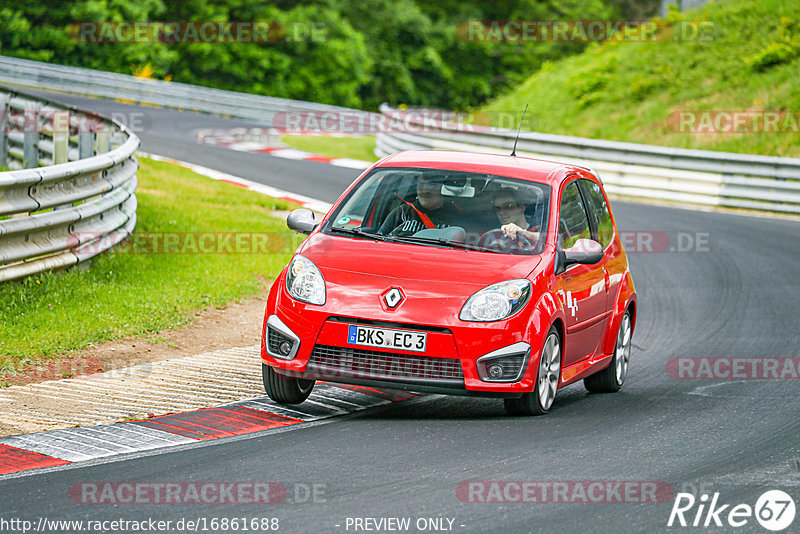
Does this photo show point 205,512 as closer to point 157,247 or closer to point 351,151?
point 157,247

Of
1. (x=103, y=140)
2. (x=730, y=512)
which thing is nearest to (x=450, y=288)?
(x=730, y=512)

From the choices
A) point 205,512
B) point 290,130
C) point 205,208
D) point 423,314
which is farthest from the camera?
point 290,130

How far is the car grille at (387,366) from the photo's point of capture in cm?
707

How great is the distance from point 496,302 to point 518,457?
3.58 ft

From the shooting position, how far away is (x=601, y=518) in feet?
17.8

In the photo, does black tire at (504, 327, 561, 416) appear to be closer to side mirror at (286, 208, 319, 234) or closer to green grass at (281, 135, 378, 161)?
side mirror at (286, 208, 319, 234)

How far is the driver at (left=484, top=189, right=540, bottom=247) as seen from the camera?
7.89m

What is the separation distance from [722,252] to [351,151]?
13.5m

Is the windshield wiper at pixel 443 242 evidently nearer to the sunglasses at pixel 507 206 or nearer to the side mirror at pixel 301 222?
the sunglasses at pixel 507 206

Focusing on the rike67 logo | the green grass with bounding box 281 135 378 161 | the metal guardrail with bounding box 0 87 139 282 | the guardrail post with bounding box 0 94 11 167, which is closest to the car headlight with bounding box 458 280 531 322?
the rike67 logo

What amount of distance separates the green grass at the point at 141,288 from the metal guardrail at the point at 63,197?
0.23 meters

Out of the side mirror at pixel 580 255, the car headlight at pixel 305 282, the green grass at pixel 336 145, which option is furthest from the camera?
the green grass at pixel 336 145

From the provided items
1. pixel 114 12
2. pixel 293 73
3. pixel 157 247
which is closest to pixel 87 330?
pixel 157 247

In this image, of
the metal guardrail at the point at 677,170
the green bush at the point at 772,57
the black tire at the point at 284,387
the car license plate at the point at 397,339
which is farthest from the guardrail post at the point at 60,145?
the green bush at the point at 772,57
